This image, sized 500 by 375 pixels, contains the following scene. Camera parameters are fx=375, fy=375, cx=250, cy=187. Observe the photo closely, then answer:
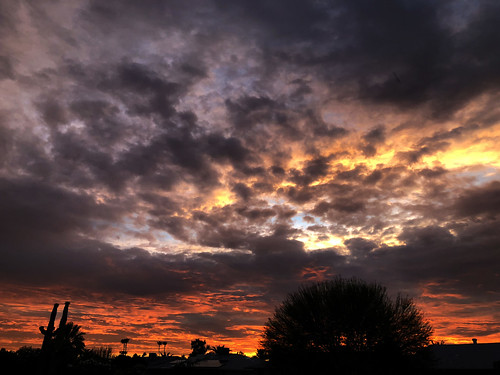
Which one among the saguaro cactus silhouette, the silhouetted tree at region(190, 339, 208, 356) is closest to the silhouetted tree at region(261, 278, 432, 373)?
the saguaro cactus silhouette

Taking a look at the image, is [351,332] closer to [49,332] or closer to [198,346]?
[49,332]

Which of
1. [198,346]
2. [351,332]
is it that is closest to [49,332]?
[351,332]

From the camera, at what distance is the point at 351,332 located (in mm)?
29656

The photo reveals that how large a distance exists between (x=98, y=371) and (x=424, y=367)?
25.3 meters

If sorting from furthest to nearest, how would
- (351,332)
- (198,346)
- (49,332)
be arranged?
(198,346) < (49,332) < (351,332)

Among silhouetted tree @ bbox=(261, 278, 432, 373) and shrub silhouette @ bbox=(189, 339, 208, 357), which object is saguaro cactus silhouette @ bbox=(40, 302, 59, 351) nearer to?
silhouetted tree @ bbox=(261, 278, 432, 373)

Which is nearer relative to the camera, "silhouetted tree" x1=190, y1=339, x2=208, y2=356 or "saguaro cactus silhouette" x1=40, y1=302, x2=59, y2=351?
"saguaro cactus silhouette" x1=40, y1=302, x2=59, y2=351

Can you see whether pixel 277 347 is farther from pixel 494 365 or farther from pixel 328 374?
pixel 494 365

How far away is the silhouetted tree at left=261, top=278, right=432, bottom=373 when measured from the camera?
95.7 feet

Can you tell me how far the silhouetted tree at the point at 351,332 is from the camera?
29172 mm

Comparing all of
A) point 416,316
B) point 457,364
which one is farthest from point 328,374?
point 457,364

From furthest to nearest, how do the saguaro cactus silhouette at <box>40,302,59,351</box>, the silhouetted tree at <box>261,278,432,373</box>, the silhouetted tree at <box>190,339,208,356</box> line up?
the silhouetted tree at <box>190,339,208,356</box>
the saguaro cactus silhouette at <box>40,302,59,351</box>
the silhouetted tree at <box>261,278,432,373</box>

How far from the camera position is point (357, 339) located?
29.5 m

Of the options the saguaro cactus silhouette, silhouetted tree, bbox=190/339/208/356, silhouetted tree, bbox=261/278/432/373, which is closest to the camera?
silhouetted tree, bbox=261/278/432/373
